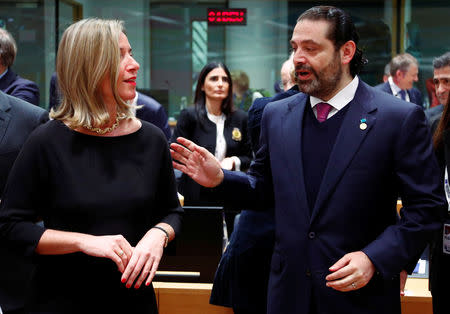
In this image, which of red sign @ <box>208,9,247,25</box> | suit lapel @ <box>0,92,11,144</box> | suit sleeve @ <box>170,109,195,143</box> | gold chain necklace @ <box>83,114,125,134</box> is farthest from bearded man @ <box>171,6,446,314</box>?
red sign @ <box>208,9,247,25</box>

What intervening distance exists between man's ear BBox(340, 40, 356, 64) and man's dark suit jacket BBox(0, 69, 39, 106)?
2.08 m

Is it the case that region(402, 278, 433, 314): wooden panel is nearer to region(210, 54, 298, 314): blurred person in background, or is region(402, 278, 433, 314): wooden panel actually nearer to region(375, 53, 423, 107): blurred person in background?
region(210, 54, 298, 314): blurred person in background

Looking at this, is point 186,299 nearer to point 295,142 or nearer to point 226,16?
point 295,142

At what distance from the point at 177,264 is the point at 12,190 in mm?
1317

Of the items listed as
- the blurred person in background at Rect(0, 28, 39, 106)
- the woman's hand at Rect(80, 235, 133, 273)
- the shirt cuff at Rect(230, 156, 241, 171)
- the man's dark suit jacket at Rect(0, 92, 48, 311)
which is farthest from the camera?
the shirt cuff at Rect(230, 156, 241, 171)

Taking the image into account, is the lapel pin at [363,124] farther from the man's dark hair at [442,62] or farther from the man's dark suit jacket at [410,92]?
the man's dark suit jacket at [410,92]

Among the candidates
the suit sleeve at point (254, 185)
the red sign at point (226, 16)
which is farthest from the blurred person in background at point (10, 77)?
the red sign at point (226, 16)

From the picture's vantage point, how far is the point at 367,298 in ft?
6.36

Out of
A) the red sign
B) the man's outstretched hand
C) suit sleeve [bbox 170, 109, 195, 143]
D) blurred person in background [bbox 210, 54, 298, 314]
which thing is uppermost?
the red sign

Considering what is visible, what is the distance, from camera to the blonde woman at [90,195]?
1.78 meters

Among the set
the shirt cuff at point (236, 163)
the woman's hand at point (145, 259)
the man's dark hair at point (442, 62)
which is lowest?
the woman's hand at point (145, 259)

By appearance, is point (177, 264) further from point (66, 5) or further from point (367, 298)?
point (66, 5)

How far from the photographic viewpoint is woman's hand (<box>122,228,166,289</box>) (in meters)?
1.73

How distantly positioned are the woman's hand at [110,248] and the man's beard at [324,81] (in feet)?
2.64
